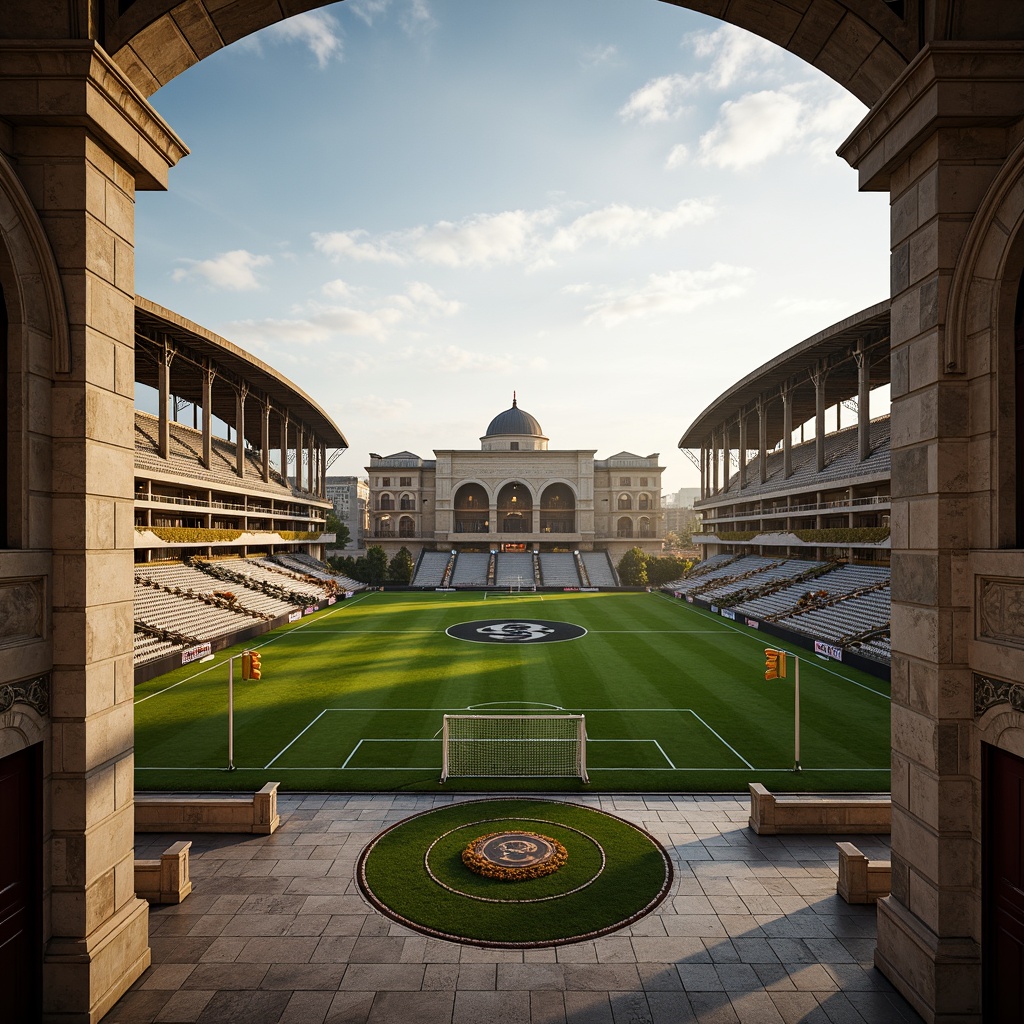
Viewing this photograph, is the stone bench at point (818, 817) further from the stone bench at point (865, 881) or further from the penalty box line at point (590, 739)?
the penalty box line at point (590, 739)

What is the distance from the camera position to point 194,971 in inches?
349

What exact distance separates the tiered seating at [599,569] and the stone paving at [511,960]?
58132 mm

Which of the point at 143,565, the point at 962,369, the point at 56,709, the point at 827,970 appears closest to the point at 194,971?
the point at 56,709

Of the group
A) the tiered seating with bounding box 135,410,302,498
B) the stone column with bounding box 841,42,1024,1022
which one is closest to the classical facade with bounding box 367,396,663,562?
the tiered seating with bounding box 135,410,302,498

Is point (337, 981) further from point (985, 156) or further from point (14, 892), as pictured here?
point (985, 156)

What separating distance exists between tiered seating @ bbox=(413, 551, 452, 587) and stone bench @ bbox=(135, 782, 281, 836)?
55334mm

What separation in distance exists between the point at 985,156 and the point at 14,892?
14851mm

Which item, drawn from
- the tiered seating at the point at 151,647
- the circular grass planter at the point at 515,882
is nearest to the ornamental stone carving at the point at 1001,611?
the circular grass planter at the point at 515,882

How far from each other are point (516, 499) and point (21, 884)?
3081 inches

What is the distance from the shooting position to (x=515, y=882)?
11.0 m

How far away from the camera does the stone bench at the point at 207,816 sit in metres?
13.1

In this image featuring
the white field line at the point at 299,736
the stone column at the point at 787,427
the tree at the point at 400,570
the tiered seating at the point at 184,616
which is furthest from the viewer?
the tree at the point at 400,570

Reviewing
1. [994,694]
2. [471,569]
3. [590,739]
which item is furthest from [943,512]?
[471,569]

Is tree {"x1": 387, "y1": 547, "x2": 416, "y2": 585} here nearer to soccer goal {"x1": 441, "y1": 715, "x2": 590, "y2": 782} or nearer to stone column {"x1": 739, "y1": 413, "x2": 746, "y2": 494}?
stone column {"x1": 739, "y1": 413, "x2": 746, "y2": 494}
